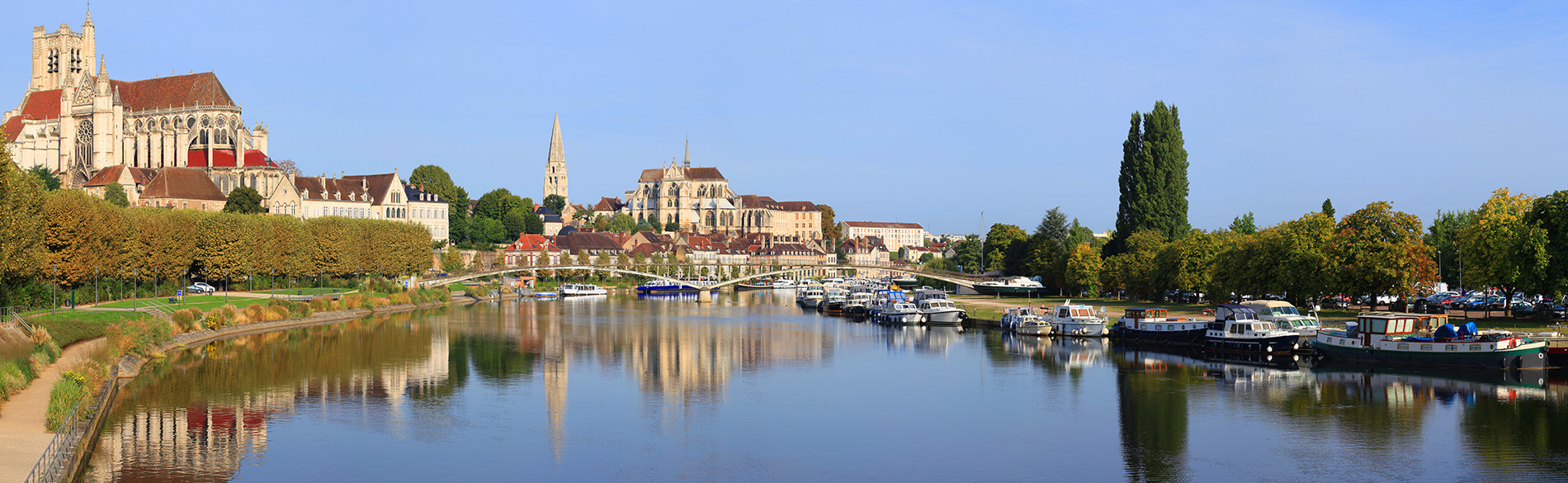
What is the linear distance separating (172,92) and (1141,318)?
341 ft

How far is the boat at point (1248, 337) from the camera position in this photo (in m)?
44.7

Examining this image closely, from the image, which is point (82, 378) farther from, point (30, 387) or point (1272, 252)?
point (1272, 252)

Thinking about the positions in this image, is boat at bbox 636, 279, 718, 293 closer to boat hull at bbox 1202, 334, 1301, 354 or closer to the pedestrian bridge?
the pedestrian bridge

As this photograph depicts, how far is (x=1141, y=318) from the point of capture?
53.0 metres

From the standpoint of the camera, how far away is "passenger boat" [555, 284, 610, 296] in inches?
4225

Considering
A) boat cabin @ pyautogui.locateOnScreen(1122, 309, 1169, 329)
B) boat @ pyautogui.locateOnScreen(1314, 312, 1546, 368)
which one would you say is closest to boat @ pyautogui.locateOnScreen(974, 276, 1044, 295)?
boat cabin @ pyautogui.locateOnScreen(1122, 309, 1169, 329)

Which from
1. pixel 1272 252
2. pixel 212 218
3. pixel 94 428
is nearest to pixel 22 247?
pixel 94 428

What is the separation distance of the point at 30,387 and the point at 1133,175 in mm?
66589

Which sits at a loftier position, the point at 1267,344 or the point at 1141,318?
the point at 1141,318

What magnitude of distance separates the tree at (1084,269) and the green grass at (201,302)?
5042cm

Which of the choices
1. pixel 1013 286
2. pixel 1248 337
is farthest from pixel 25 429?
pixel 1013 286

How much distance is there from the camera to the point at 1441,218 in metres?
91.1

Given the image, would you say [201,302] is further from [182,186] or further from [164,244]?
[182,186]

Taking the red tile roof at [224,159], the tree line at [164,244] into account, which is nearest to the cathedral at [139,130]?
the red tile roof at [224,159]
